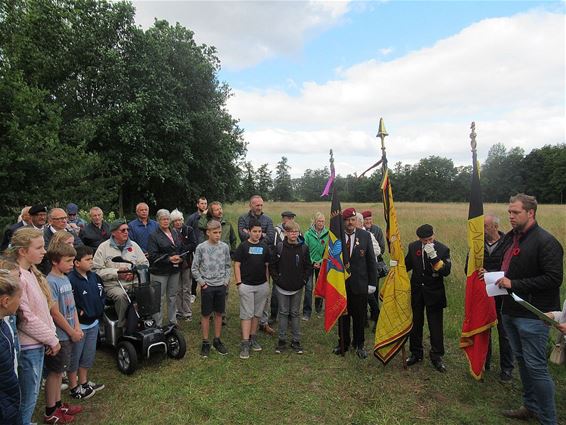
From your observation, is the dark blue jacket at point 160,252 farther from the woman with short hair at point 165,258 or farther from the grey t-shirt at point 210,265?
the grey t-shirt at point 210,265

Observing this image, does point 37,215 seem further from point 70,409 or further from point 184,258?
point 70,409

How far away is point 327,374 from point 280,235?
2.56 m

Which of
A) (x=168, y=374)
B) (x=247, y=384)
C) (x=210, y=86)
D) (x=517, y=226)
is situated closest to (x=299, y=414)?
(x=247, y=384)

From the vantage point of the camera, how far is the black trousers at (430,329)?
16.2 feet

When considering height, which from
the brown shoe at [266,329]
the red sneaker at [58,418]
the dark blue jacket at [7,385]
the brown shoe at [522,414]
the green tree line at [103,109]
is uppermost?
the green tree line at [103,109]

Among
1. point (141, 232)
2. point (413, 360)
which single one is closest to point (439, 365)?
point (413, 360)

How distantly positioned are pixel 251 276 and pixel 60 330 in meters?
2.43

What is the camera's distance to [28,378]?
10.1 ft

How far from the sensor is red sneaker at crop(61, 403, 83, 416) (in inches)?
147

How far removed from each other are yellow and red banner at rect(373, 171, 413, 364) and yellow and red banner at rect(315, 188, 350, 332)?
1.89ft

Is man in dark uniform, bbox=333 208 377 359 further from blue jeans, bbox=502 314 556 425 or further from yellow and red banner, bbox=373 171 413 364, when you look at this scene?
blue jeans, bbox=502 314 556 425

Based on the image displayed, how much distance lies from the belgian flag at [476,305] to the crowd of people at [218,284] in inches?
10.3

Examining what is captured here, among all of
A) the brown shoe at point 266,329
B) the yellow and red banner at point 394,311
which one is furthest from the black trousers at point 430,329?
the brown shoe at point 266,329

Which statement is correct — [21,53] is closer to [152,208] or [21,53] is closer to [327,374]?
[152,208]
